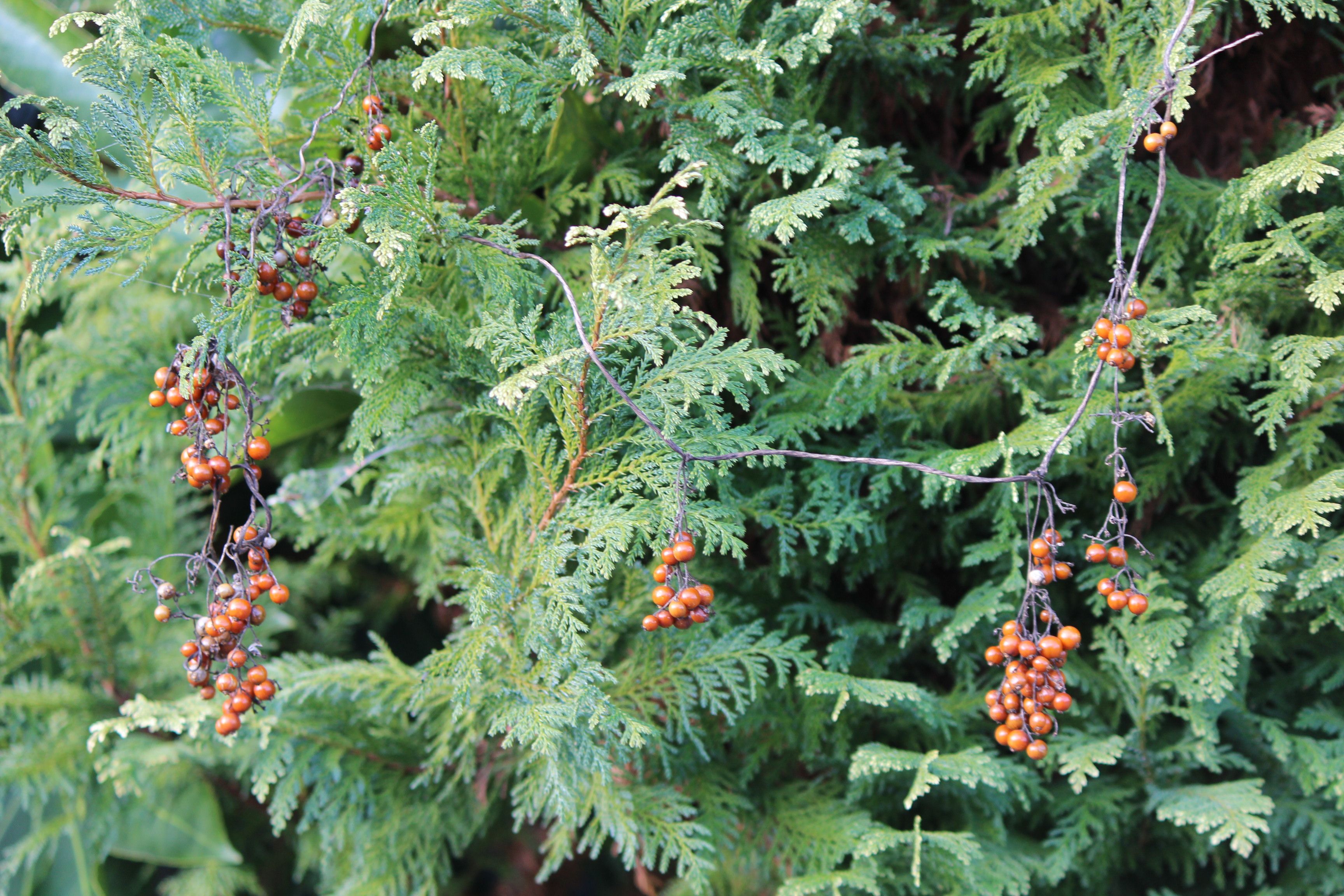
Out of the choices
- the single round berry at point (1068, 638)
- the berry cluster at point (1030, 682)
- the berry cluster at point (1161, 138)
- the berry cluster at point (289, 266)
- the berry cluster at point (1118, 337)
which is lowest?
the berry cluster at point (1030, 682)

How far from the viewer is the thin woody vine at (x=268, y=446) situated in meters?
0.55

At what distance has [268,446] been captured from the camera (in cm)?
58

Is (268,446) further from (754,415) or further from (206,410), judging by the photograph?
(754,415)

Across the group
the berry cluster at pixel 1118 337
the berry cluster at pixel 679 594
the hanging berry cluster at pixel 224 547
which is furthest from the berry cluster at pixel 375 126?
the berry cluster at pixel 1118 337

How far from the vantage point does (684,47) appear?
658 mm

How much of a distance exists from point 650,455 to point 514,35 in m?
0.38

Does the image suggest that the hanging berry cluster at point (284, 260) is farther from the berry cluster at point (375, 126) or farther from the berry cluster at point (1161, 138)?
the berry cluster at point (1161, 138)

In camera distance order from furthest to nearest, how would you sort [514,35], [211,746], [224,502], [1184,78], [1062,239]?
[224,502] → [211,746] → [1062,239] → [514,35] → [1184,78]

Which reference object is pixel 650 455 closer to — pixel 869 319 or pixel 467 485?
pixel 467 485

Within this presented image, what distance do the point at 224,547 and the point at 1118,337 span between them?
606mm

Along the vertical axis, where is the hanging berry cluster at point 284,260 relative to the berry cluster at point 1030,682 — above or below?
above

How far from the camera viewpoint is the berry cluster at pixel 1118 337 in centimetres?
54

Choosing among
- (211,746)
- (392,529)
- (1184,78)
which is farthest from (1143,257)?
(211,746)

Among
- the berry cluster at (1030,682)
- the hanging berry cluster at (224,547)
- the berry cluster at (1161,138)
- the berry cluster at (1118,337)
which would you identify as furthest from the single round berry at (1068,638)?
the hanging berry cluster at (224,547)
